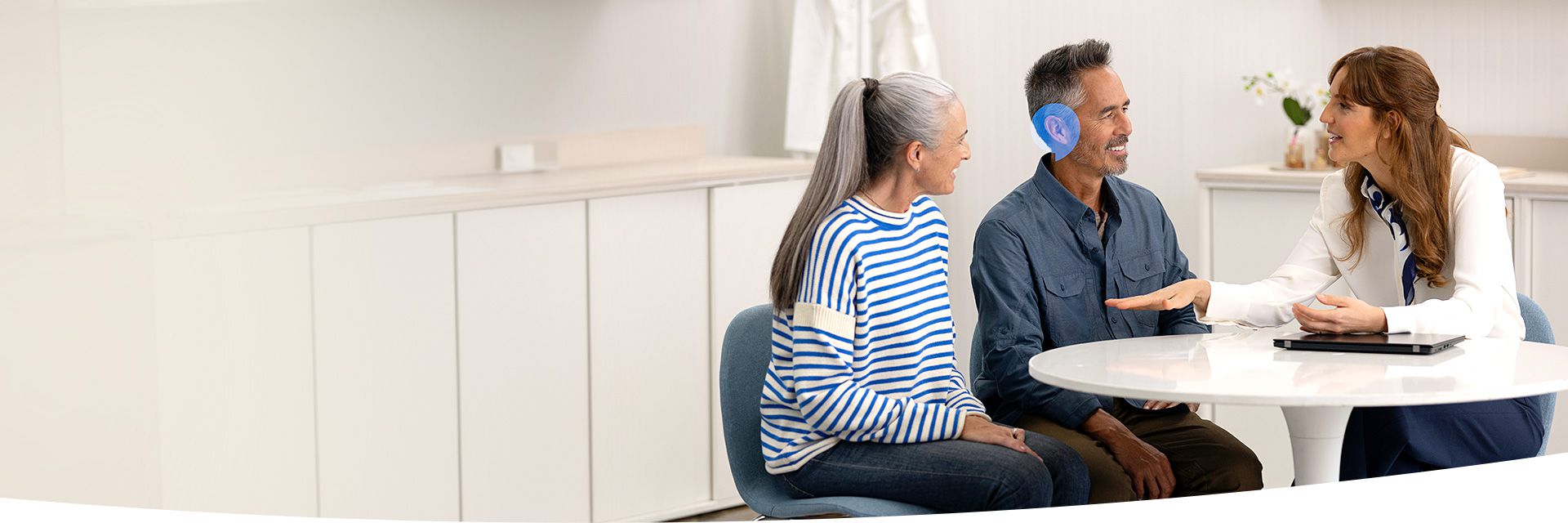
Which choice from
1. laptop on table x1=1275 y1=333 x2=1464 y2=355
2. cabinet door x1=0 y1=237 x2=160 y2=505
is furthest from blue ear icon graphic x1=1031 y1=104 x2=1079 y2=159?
cabinet door x1=0 y1=237 x2=160 y2=505

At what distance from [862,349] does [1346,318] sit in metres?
0.72

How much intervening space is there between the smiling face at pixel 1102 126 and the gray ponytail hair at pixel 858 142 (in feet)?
1.24

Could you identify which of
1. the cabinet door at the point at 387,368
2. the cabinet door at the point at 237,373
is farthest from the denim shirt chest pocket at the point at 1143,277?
the cabinet door at the point at 237,373

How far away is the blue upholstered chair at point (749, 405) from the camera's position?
250 centimetres

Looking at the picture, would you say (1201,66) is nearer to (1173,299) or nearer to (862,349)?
(1173,299)

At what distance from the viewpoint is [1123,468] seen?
2.61 m

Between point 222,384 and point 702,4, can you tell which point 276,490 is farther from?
point 702,4

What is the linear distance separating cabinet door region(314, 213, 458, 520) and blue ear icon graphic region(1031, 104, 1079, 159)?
4.82 feet

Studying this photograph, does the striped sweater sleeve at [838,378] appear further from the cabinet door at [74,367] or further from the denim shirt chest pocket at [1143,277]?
the cabinet door at [74,367]

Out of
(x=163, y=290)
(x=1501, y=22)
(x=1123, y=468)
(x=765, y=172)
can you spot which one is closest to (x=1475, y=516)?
(x=1123, y=468)

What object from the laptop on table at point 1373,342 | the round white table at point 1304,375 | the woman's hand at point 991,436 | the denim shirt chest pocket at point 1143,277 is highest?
the denim shirt chest pocket at point 1143,277

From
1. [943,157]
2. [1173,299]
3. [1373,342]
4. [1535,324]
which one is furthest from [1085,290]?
[1535,324]

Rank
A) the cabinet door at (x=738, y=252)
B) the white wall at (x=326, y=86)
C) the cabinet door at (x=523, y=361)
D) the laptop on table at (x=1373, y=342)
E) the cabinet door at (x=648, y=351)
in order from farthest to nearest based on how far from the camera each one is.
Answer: the cabinet door at (x=738, y=252), the cabinet door at (x=648, y=351), the cabinet door at (x=523, y=361), the white wall at (x=326, y=86), the laptop on table at (x=1373, y=342)

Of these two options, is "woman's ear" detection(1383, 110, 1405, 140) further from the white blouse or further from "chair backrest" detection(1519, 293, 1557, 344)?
"chair backrest" detection(1519, 293, 1557, 344)
